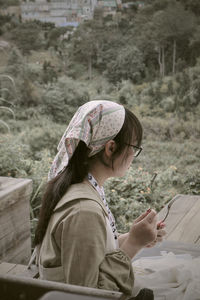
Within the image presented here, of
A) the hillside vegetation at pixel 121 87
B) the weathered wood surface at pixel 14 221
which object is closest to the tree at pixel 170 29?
the hillside vegetation at pixel 121 87

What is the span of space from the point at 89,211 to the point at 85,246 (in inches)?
3.7

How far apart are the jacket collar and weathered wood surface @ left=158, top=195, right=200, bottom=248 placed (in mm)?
1000

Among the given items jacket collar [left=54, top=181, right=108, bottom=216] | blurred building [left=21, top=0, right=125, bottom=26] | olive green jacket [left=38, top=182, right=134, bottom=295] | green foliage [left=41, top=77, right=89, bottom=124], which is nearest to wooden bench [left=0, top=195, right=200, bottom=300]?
olive green jacket [left=38, top=182, right=134, bottom=295]

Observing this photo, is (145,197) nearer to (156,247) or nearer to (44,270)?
(156,247)

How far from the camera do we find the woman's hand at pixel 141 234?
1.21 metres

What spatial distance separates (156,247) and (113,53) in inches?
105

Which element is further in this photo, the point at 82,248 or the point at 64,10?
the point at 64,10

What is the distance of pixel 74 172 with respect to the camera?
3.88 feet

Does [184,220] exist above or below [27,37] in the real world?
below

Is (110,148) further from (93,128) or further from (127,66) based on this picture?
(127,66)

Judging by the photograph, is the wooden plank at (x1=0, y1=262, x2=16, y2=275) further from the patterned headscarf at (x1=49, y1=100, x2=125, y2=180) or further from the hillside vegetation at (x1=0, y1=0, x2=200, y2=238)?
the patterned headscarf at (x1=49, y1=100, x2=125, y2=180)

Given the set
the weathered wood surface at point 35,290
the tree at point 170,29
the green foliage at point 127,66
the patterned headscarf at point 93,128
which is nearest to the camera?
the weathered wood surface at point 35,290

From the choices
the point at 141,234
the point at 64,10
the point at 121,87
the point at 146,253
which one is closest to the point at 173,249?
the point at 146,253

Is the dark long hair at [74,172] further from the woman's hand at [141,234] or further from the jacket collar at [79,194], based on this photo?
the woman's hand at [141,234]
